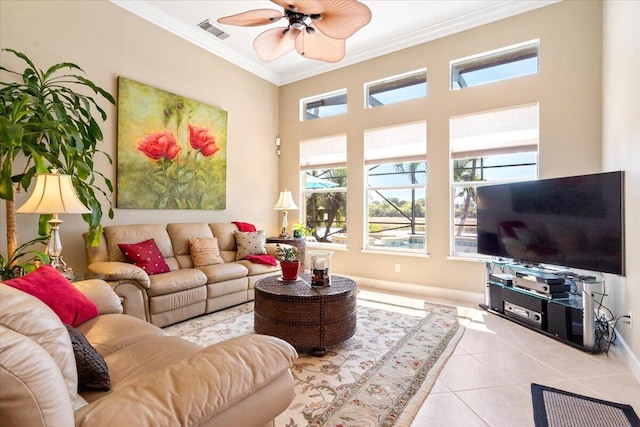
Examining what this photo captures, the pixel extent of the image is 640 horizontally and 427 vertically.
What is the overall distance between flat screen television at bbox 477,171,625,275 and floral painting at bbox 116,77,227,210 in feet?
11.9

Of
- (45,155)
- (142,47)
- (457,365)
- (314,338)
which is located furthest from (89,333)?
(142,47)

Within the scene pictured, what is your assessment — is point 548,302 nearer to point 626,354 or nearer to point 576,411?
point 626,354

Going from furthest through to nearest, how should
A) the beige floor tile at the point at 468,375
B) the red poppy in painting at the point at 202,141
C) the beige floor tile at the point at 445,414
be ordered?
1. the red poppy in painting at the point at 202,141
2. the beige floor tile at the point at 468,375
3. the beige floor tile at the point at 445,414

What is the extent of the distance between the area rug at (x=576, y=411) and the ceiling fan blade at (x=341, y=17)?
9.33 feet

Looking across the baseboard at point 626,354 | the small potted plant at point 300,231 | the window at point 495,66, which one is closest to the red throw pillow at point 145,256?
the small potted plant at point 300,231

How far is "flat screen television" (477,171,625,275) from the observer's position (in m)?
2.55

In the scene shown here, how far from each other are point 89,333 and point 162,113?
3.13 meters

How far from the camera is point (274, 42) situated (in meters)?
3.01

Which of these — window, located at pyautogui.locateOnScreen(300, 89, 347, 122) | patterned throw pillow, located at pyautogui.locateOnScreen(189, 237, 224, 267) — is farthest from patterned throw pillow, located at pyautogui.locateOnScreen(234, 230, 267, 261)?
window, located at pyautogui.locateOnScreen(300, 89, 347, 122)

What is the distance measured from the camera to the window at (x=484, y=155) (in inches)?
148

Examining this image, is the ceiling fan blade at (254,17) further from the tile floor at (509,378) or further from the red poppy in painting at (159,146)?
the tile floor at (509,378)

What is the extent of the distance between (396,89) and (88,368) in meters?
4.76

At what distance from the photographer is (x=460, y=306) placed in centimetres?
384

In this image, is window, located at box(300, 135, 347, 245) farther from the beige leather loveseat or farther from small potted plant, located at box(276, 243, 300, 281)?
small potted plant, located at box(276, 243, 300, 281)
